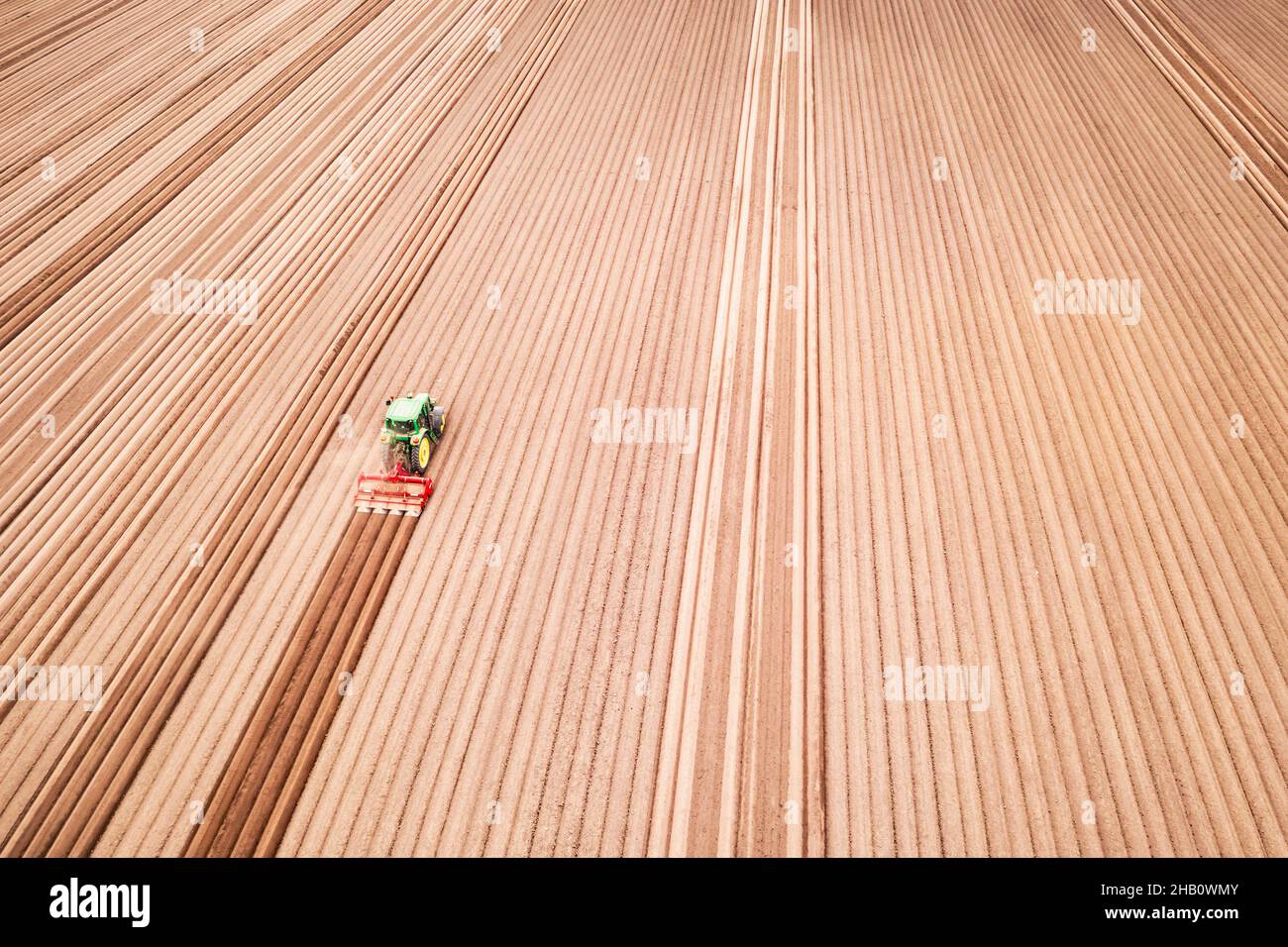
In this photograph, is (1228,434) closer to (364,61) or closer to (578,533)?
(578,533)

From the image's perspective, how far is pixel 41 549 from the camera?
5.00m

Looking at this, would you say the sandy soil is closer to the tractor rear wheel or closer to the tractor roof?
the tractor rear wheel

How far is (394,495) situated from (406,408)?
67 centimetres

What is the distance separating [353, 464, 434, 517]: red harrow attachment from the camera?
17.3ft

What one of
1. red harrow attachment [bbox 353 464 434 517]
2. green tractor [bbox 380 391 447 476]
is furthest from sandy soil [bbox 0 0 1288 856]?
green tractor [bbox 380 391 447 476]

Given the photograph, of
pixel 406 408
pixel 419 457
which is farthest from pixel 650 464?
pixel 406 408

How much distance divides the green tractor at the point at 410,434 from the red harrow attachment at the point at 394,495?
0.30 feet

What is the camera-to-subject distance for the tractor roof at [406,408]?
5.29 m

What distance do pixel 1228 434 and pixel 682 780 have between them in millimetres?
5301
